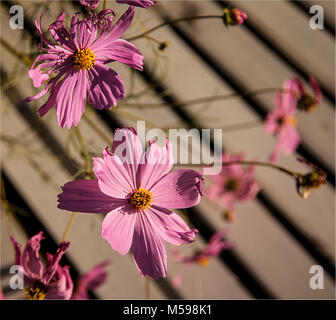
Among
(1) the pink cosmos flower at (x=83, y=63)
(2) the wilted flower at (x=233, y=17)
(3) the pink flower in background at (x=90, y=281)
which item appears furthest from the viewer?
(3) the pink flower in background at (x=90, y=281)

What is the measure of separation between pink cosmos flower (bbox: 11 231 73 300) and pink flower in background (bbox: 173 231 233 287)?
0.88 feet

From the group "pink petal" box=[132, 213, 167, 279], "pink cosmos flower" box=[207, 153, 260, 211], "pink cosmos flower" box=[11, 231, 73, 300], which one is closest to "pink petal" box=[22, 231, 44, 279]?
"pink cosmos flower" box=[11, 231, 73, 300]

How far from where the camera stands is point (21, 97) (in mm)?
619

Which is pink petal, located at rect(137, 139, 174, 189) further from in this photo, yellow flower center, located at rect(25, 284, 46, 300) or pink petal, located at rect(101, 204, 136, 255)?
yellow flower center, located at rect(25, 284, 46, 300)

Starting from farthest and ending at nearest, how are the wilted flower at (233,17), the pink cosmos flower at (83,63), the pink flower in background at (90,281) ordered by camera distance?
1. the pink flower in background at (90,281)
2. the wilted flower at (233,17)
3. the pink cosmos flower at (83,63)

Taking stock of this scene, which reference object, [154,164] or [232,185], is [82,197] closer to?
[154,164]

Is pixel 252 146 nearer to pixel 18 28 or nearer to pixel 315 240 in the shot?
pixel 315 240

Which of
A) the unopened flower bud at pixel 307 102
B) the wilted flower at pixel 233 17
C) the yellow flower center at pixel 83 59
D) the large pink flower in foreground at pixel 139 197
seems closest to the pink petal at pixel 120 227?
the large pink flower in foreground at pixel 139 197

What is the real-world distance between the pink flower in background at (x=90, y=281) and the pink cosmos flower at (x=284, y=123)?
14.1 inches

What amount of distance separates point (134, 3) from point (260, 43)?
52cm

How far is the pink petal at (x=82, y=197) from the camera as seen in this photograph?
0.27 metres

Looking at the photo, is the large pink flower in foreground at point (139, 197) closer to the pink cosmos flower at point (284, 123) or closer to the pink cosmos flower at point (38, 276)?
the pink cosmos flower at point (38, 276)

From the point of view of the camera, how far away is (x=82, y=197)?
273 millimetres

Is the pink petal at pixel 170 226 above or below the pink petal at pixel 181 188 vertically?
below
